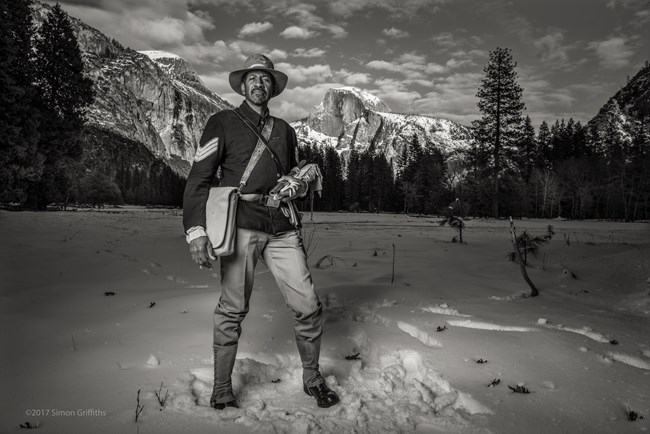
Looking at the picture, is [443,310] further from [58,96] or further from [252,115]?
[58,96]

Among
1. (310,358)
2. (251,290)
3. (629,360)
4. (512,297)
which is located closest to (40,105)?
(251,290)

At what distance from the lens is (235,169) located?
117 inches

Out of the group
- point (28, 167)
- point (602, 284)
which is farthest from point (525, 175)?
point (28, 167)

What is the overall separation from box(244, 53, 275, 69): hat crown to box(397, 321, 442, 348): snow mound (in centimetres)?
300

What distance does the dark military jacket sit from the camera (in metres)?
2.79

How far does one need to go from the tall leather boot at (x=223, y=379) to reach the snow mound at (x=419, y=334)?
2.03m

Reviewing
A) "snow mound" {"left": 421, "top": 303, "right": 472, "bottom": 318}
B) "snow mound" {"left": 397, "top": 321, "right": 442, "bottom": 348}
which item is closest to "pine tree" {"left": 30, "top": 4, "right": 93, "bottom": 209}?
"snow mound" {"left": 421, "top": 303, "right": 472, "bottom": 318}

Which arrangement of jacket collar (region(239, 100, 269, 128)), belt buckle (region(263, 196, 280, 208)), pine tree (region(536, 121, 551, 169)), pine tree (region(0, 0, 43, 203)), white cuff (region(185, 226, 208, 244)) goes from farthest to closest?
pine tree (region(536, 121, 551, 169))
pine tree (region(0, 0, 43, 203))
jacket collar (region(239, 100, 269, 128))
belt buckle (region(263, 196, 280, 208))
white cuff (region(185, 226, 208, 244))

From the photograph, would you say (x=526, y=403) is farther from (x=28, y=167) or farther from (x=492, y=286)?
(x=28, y=167)

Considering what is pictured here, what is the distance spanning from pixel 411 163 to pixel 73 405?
68.5 m

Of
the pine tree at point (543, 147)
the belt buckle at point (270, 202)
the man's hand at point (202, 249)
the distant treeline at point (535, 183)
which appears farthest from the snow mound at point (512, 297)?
the pine tree at point (543, 147)

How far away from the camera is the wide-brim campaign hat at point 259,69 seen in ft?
10.2

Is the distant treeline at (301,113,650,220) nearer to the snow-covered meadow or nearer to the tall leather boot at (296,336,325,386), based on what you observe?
the snow-covered meadow

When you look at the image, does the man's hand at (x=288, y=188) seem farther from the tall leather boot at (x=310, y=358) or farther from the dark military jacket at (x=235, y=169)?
the tall leather boot at (x=310, y=358)
